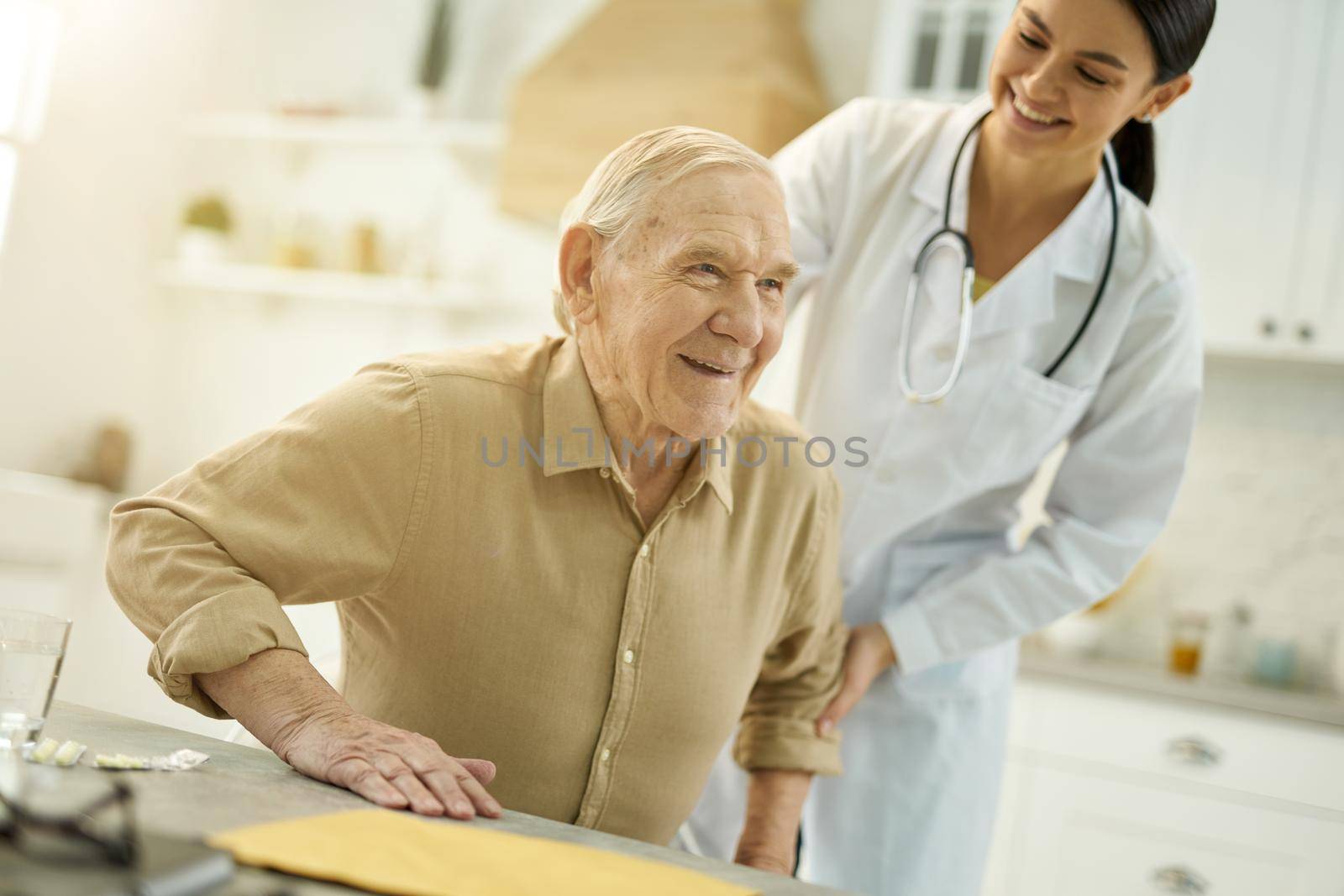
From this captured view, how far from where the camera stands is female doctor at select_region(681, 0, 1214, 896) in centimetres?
155

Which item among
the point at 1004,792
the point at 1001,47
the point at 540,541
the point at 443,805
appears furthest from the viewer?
the point at 1004,792

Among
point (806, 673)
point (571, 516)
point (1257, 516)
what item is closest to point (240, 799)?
point (571, 516)

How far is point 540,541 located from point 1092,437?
829 millimetres

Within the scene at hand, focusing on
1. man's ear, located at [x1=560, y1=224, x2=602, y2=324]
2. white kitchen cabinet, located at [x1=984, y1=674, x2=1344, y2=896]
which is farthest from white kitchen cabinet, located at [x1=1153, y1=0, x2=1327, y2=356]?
man's ear, located at [x1=560, y1=224, x2=602, y2=324]

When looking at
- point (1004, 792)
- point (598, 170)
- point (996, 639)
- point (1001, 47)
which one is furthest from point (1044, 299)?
point (1004, 792)

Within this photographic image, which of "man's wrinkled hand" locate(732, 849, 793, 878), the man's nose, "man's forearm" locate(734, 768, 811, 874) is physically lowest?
"man's wrinkled hand" locate(732, 849, 793, 878)

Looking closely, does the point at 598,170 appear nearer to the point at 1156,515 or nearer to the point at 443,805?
the point at 443,805

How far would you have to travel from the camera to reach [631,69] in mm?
3502

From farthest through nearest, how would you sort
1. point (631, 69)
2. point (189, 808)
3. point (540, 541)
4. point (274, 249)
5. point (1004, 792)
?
point (274, 249) < point (631, 69) < point (1004, 792) < point (540, 541) < point (189, 808)

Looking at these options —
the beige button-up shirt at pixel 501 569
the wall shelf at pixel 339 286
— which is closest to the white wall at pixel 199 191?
the wall shelf at pixel 339 286

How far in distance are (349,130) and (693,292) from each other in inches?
127

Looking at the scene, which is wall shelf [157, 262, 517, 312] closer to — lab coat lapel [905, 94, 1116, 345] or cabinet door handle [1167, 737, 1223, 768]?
cabinet door handle [1167, 737, 1223, 768]

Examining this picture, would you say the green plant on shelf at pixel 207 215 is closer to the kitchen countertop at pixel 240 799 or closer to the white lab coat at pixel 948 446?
the white lab coat at pixel 948 446

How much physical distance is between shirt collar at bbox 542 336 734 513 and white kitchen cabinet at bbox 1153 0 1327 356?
2196 millimetres
